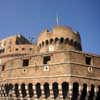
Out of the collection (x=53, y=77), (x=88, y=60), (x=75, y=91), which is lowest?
(x=75, y=91)

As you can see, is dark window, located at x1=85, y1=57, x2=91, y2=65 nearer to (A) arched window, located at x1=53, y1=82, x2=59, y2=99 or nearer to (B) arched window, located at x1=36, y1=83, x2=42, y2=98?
(A) arched window, located at x1=53, y1=82, x2=59, y2=99

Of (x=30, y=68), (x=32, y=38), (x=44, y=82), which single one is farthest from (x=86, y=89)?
(x=32, y=38)

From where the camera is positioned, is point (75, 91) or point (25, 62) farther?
point (25, 62)

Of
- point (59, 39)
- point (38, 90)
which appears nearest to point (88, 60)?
point (38, 90)

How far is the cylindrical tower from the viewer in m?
29.2

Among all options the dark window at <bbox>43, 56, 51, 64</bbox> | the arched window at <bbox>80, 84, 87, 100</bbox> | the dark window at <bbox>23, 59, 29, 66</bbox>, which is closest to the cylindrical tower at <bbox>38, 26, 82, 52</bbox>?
the dark window at <bbox>23, 59, 29, 66</bbox>

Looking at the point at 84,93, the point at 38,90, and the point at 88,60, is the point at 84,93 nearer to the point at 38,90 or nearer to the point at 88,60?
the point at 88,60

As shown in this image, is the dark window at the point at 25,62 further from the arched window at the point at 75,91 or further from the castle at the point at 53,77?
the arched window at the point at 75,91

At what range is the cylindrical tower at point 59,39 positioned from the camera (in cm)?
2923

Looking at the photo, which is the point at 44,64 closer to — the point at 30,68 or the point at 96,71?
the point at 30,68

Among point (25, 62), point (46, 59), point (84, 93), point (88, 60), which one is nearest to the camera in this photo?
point (84, 93)

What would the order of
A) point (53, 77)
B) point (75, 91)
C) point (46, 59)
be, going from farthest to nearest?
point (46, 59)
point (53, 77)
point (75, 91)

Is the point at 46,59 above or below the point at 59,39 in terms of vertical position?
below

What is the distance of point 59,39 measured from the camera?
2941 cm
